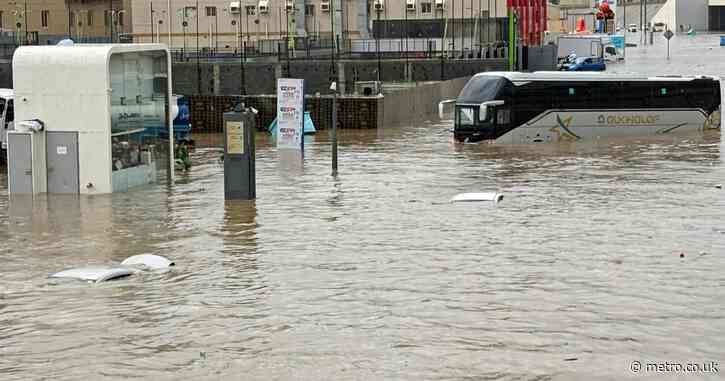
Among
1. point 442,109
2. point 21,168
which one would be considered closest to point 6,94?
point 21,168

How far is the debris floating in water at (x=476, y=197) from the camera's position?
79.9 ft

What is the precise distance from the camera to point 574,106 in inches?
1622

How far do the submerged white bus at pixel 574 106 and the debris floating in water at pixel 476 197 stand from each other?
1495 centimetres

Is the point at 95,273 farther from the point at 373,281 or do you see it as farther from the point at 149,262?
the point at 373,281

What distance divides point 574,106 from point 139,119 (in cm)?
1778

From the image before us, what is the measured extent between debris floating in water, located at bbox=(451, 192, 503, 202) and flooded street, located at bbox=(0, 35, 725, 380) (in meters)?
0.44

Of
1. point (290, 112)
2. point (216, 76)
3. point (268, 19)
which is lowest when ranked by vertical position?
point (290, 112)

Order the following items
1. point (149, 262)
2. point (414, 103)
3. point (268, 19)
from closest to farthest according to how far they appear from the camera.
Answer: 1. point (149, 262)
2. point (414, 103)
3. point (268, 19)

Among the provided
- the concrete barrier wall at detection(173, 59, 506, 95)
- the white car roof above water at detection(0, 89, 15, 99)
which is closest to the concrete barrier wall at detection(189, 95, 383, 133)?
the white car roof above water at detection(0, 89, 15, 99)

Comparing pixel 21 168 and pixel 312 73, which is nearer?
pixel 21 168

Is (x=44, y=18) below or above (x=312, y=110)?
above

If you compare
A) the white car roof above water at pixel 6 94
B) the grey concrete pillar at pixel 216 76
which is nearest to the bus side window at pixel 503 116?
the white car roof above water at pixel 6 94

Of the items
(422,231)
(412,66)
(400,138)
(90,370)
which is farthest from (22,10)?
(90,370)

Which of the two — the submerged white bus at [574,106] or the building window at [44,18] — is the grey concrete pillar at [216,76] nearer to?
the submerged white bus at [574,106]
